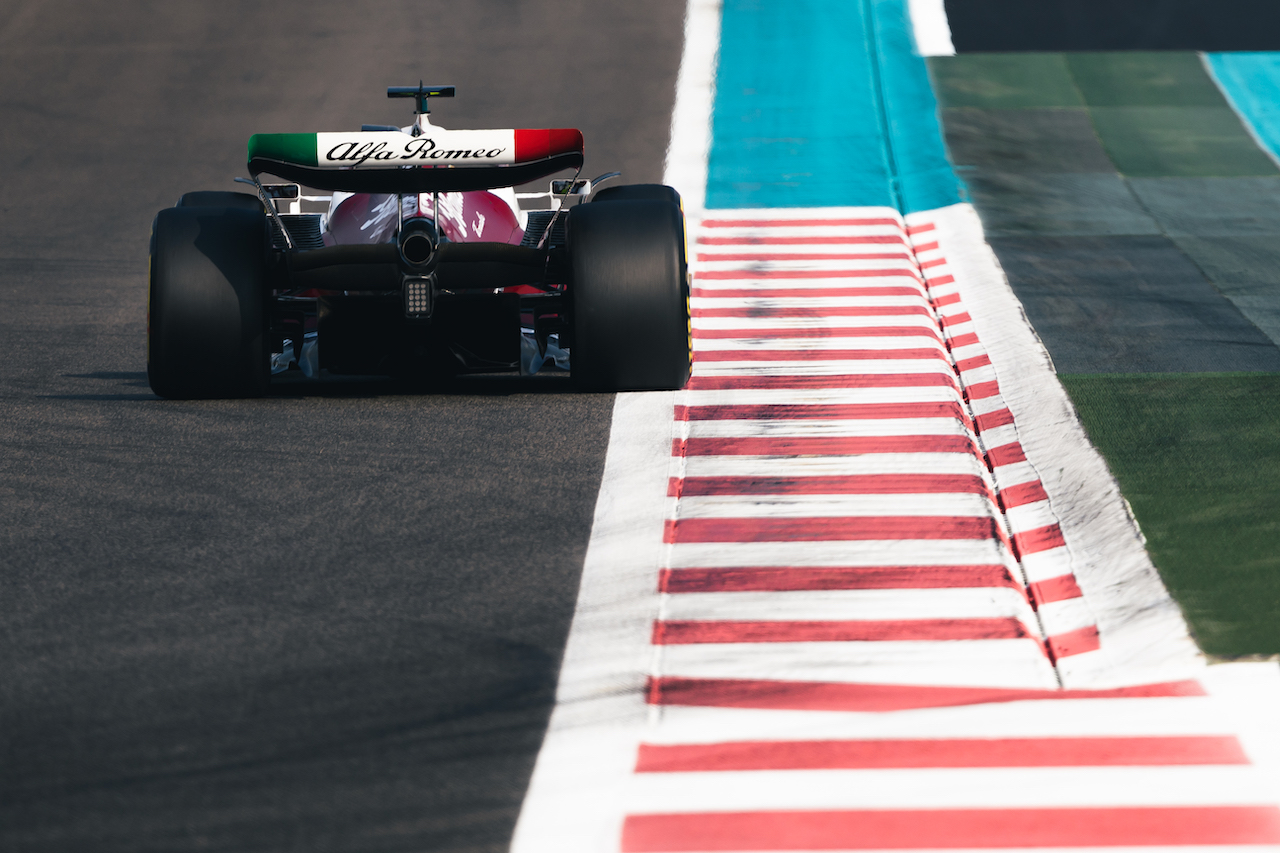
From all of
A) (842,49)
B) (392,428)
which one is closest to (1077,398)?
(392,428)

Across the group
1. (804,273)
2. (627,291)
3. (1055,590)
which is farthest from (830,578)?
(804,273)

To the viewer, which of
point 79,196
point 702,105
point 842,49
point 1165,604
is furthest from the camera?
point 842,49

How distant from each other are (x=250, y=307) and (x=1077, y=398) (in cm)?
430

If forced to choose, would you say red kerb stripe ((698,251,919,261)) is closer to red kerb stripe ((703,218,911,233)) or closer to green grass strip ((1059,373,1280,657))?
red kerb stripe ((703,218,911,233))

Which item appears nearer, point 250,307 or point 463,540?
point 463,540

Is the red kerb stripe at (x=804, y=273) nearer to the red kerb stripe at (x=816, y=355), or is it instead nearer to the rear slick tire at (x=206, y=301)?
the red kerb stripe at (x=816, y=355)

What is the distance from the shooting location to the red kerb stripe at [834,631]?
4.91m

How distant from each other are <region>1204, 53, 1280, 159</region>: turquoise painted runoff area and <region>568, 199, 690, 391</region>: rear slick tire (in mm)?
9736

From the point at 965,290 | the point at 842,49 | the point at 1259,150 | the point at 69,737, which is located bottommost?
the point at 69,737

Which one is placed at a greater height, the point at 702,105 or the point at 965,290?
the point at 702,105

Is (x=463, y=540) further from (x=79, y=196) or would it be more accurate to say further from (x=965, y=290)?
(x=79, y=196)

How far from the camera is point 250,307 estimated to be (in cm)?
745

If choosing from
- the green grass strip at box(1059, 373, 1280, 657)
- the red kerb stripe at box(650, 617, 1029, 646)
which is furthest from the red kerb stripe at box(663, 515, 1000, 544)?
the red kerb stripe at box(650, 617, 1029, 646)

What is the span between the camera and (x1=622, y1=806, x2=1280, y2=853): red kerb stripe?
369 centimetres
